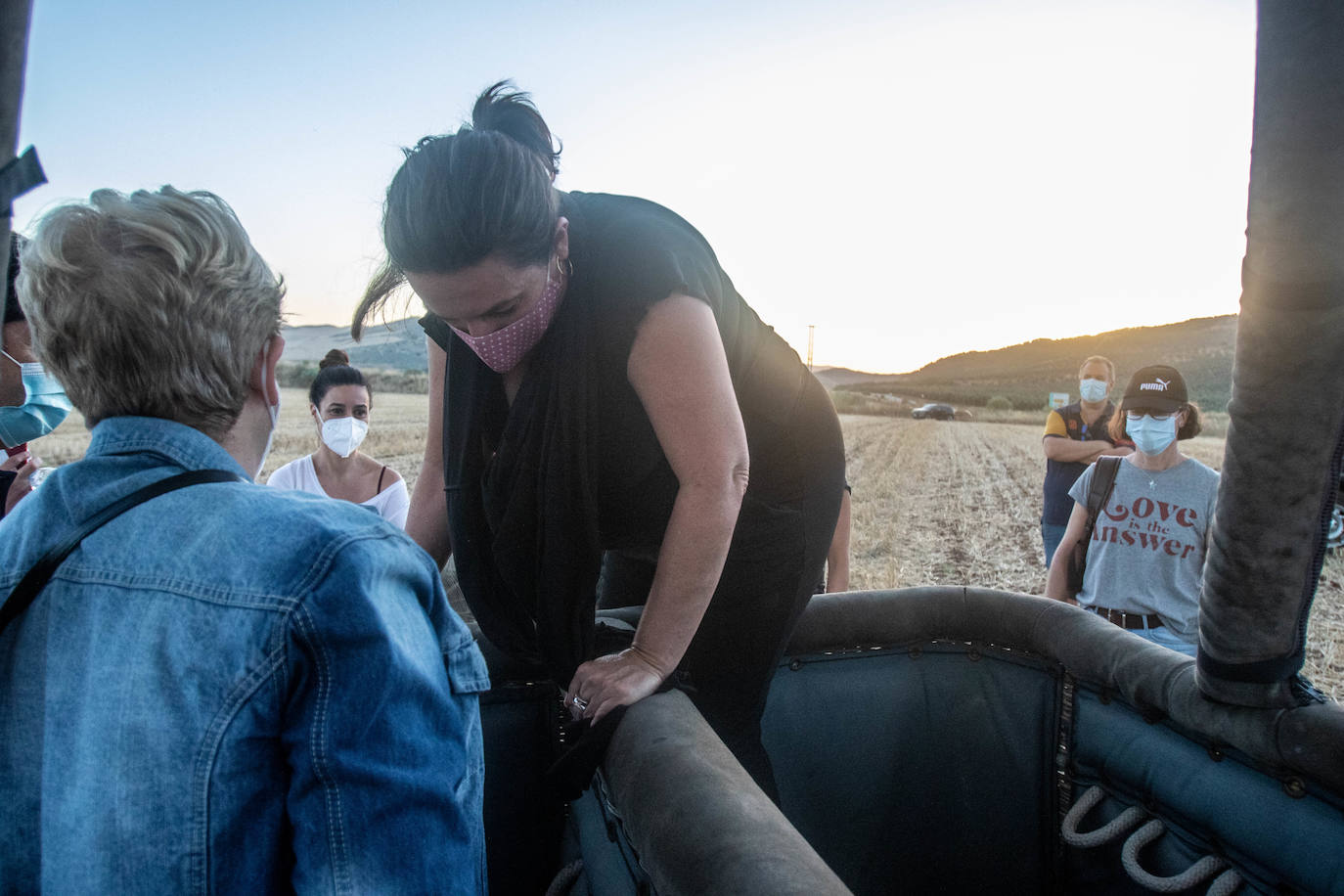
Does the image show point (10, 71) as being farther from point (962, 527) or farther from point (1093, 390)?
point (962, 527)

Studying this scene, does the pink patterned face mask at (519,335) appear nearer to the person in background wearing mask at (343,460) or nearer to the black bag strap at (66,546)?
the black bag strap at (66,546)

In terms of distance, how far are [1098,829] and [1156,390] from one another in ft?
8.11

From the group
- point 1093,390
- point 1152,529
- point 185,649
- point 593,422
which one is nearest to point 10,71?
point 185,649

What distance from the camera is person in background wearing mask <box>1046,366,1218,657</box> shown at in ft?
10.3

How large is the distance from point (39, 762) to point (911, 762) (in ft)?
6.42

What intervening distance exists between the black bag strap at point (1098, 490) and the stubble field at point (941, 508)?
2773mm

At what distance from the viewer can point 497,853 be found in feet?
A: 6.20

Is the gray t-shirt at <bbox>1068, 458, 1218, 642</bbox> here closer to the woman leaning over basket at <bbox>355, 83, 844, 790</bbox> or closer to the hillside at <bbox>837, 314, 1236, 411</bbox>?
the woman leaning over basket at <bbox>355, 83, 844, 790</bbox>

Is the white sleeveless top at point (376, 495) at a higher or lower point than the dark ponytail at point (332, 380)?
lower

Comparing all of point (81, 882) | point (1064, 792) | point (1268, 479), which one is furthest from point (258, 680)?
point (1064, 792)

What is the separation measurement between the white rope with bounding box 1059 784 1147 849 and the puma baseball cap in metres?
2.29

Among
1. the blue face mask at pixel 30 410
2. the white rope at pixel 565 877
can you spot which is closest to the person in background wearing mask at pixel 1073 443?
the white rope at pixel 565 877

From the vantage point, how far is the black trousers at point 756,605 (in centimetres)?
179

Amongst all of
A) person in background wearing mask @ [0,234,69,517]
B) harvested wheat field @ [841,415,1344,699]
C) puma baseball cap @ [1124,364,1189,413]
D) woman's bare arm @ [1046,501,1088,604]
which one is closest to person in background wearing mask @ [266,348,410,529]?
person in background wearing mask @ [0,234,69,517]
